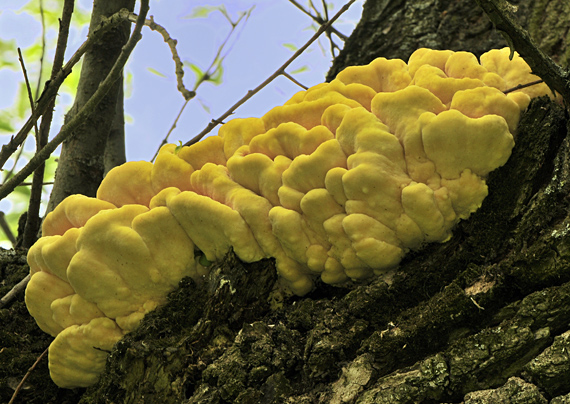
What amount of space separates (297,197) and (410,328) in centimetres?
71

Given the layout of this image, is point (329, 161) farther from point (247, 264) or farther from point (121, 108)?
point (121, 108)

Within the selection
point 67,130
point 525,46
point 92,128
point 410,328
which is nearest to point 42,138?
point 92,128

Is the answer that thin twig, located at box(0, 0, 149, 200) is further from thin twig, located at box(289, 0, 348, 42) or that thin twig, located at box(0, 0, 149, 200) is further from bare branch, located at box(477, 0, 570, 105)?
thin twig, located at box(289, 0, 348, 42)

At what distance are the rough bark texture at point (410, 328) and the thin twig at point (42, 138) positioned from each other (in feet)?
3.46

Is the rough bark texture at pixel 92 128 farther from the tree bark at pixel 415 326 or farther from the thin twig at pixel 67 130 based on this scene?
the tree bark at pixel 415 326

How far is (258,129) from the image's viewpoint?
2588mm

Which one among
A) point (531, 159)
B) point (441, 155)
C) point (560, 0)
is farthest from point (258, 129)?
point (560, 0)

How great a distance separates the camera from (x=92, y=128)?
154 inches

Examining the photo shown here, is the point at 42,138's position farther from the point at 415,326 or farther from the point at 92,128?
the point at 415,326

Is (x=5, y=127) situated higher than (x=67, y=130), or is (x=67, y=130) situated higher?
(x=5, y=127)

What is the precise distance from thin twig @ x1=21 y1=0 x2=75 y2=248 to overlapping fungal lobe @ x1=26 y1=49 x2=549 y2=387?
0.69 metres

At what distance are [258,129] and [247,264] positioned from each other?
0.66m

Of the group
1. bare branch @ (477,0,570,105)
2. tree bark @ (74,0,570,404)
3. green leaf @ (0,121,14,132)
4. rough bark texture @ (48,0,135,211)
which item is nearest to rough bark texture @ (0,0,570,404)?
tree bark @ (74,0,570,404)

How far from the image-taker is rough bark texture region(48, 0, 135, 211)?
3.81 meters
